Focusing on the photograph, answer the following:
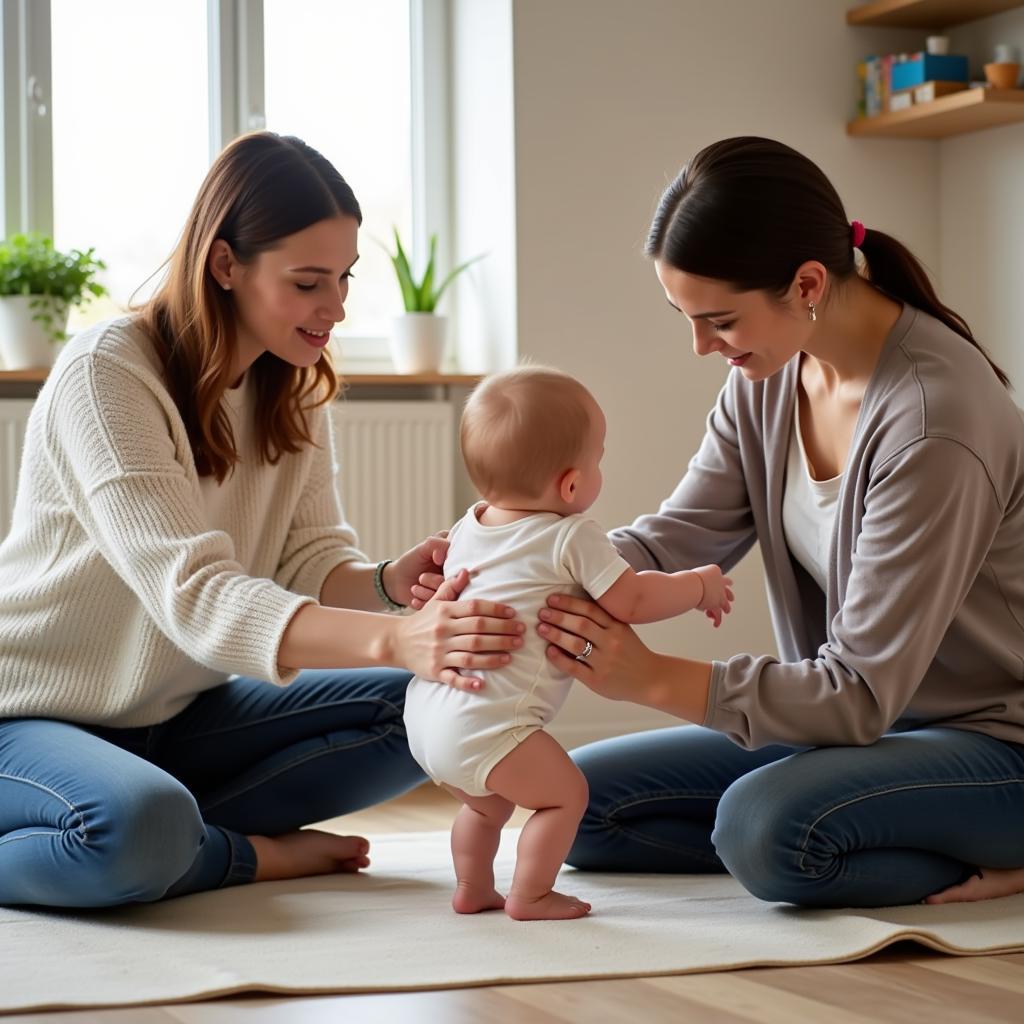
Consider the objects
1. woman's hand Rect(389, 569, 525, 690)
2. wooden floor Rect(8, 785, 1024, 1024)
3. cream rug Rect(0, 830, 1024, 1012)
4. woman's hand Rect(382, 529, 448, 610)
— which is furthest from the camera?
woman's hand Rect(382, 529, 448, 610)

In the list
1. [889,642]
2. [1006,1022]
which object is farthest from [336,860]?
[1006,1022]

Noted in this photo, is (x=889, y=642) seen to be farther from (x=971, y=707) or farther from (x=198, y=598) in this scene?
(x=198, y=598)

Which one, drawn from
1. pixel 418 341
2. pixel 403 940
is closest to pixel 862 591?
pixel 403 940

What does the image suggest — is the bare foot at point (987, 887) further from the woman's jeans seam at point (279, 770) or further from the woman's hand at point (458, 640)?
the woman's jeans seam at point (279, 770)

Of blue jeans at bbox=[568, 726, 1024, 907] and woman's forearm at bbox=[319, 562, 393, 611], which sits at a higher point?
woman's forearm at bbox=[319, 562, 393, 611]

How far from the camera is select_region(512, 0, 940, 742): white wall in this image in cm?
353

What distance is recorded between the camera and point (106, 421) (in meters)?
1.93

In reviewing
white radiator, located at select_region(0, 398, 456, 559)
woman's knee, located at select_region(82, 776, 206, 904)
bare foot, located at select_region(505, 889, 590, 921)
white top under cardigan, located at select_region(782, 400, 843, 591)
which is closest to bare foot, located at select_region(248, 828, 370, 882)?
woman's knee, located at select_region(82, 776, 206, 904)

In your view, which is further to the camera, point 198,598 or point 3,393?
point 3,393

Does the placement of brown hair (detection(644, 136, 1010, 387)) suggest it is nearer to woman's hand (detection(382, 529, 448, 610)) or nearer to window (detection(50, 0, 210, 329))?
woman's hand (detection(382, 529, 448, 610))

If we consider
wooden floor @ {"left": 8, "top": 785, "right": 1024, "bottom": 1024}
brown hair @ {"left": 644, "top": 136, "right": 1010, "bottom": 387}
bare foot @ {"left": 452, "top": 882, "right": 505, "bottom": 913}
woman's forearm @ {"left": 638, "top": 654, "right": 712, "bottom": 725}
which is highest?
brown hair @ {"left": 644, "top": 136, "right": 1010, "bottom": 387}

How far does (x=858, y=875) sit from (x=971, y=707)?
10.5 inches

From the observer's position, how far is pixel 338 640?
5.92 ft

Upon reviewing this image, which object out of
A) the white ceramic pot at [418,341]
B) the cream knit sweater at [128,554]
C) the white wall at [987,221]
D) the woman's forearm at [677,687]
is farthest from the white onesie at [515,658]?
the white wall at [987,221]
